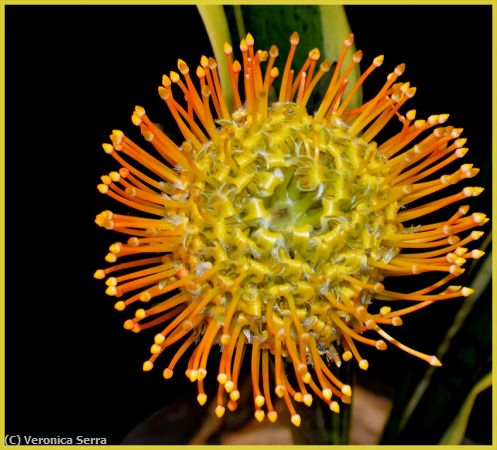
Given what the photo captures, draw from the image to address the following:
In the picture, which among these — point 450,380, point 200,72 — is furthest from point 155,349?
point 450,380

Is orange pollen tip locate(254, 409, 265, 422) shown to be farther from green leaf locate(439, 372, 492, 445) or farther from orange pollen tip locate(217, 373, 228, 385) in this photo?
green leaf locate(439, 372, 492, 445)

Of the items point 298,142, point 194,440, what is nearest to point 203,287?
point 298,142

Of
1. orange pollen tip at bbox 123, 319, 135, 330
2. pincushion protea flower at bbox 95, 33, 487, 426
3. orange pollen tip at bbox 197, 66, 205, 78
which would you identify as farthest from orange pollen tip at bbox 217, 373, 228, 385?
orange pollen tip at bbox 197, 66, 205, 78

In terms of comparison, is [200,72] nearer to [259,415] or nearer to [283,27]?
[283,27]

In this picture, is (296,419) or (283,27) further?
(283,27)

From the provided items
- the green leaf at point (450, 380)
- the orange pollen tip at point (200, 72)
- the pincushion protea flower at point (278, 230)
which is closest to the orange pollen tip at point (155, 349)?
the pincushion protea flower at point (278, 230)

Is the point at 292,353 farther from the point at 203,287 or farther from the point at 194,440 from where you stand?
the point at 194,440

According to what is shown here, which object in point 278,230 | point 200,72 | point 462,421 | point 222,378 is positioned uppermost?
point 200,72

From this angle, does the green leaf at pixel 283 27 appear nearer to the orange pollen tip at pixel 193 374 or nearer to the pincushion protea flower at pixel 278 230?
the pincushion protea flower at pixel 278 230
